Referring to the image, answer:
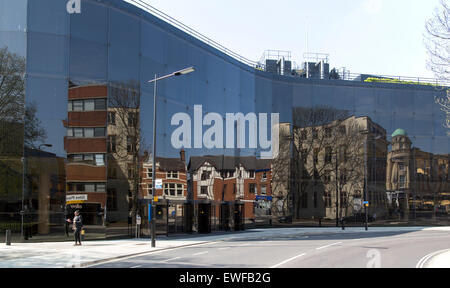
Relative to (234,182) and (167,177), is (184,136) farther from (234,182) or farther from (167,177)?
(234,182)

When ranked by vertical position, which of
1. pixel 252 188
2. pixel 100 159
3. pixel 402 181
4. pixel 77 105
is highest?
pixel 77 105

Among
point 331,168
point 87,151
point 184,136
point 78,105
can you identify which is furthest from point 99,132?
point 331,168

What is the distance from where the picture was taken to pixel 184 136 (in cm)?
3428

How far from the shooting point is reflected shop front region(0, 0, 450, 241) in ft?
88.9

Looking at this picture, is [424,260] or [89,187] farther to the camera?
[89,187]

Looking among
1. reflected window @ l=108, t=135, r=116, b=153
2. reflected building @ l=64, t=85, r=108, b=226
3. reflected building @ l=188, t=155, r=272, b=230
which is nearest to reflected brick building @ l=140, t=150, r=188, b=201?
reflected building @ l=188, t=155, r=272, b=230

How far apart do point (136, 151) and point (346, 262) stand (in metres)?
17.0

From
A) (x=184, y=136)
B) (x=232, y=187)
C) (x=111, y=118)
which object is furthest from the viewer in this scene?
(x=232, y=187)

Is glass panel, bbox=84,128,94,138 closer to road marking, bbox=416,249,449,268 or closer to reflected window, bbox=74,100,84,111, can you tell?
reflected window, bbox=74,100,84,111

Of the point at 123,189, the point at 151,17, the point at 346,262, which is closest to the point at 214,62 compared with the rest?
the point at 151,17

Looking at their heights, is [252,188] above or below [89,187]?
below

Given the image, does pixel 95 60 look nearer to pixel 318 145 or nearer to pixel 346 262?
pixel 346 262

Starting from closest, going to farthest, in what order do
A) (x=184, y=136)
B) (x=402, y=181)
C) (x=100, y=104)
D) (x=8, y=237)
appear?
(x=8, y=237)
(x=100, y=104)
(x=184, y=136)
(x=402, y=181)

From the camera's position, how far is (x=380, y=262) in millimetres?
17547
